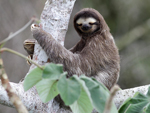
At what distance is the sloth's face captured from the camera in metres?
4.59

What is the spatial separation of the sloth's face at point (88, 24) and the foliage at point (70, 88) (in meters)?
2.51

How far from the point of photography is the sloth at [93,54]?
168 inches

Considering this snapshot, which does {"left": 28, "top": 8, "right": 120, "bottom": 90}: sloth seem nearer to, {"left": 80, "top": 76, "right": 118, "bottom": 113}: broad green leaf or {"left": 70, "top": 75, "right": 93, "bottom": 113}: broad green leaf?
{"left": 70, "top": 75, "right": 93, "bottom": 113}: broad green leaf

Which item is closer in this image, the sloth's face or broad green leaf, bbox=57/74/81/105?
broad green leaf, bbox=57/74/81/105

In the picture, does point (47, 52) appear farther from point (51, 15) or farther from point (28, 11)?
point (28, 11)

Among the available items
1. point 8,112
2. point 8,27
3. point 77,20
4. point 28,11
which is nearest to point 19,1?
point 28,11

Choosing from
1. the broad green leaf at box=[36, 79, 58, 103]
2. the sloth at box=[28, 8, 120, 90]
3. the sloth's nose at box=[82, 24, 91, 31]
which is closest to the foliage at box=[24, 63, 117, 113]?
the broad green leaf at box=[36, 79, 58, 103]

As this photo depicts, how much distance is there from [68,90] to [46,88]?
1.19 ft

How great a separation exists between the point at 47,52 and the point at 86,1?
9.22 metres

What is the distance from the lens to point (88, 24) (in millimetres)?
4590

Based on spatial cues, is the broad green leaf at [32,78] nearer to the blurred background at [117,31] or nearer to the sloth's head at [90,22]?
the sloth's head at [90,22]

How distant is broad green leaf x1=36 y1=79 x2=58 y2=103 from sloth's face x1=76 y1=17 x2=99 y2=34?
250cm

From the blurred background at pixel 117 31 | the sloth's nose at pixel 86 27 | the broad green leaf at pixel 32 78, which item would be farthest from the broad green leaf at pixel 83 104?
the blurred background at pixel 117 31

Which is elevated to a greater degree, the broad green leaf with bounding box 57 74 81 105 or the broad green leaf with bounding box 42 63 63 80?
the broad green leaf with bounding box 42 63 63 80
